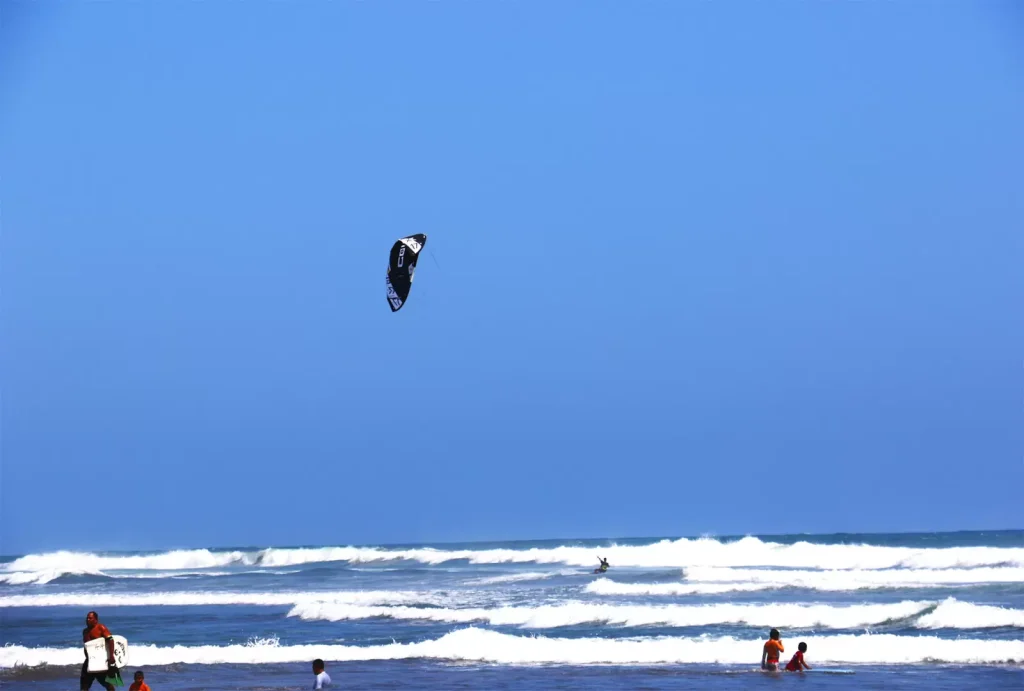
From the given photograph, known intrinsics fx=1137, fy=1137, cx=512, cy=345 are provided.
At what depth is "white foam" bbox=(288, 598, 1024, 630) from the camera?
19797mm

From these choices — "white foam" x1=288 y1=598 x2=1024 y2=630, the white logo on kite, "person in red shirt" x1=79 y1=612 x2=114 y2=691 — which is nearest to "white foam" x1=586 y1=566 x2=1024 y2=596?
"white foam" x1=288 y1=598 x2=1024 y2=630

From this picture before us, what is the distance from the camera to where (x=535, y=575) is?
33375mm

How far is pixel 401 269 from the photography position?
64.2 ft

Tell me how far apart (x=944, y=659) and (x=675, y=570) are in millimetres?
16656

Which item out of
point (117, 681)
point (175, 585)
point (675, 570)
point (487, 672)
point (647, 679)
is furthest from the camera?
point (175, 585)

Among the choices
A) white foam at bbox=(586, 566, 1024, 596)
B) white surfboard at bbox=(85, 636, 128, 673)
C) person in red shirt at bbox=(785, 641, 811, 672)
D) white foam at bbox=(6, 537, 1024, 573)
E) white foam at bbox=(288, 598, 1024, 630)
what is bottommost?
person in red shirt at bbox=(785, 641, 811, 672)

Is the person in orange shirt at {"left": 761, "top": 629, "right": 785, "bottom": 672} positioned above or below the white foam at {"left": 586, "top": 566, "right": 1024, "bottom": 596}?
below

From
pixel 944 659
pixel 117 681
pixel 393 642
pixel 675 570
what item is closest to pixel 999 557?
pixel 675 570

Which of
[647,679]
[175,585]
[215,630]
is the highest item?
[175,585]

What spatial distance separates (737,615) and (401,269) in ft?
29.1

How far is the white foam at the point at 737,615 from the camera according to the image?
1980cm

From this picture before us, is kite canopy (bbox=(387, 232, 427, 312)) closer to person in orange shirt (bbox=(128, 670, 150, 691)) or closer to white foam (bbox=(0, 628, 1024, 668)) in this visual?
white foam (bbox=(0, 628, 1024, 668))

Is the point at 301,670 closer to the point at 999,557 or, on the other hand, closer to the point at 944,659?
the point at 944,659

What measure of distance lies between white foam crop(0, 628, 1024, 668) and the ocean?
47 millimetres
